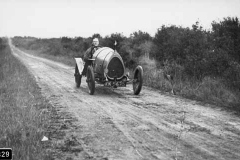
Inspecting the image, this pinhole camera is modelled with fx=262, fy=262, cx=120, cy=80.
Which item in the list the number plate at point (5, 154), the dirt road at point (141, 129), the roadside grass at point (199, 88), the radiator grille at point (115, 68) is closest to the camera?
the number plate at point (5, 154)

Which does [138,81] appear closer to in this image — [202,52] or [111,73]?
[111,73]

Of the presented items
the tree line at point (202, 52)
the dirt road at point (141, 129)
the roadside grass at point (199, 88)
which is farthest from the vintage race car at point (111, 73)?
the roadside grass at point (199, 88)

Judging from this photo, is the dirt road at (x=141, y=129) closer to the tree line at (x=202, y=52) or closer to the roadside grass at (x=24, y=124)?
the roadside grass at (x=24, y=124)

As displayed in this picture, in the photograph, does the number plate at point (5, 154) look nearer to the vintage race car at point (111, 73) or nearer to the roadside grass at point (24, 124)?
the roadside grass at point (24, 124)

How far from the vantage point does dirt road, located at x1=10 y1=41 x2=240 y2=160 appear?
4.20 m

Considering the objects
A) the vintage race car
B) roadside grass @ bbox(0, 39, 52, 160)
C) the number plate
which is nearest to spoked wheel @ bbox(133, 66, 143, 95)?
the vintage race car

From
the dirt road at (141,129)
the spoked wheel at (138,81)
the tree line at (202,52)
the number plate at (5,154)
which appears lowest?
the dirt road at (141,129)

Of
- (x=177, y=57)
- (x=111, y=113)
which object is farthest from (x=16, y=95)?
(x=177, y=57)

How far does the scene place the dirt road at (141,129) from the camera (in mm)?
4203

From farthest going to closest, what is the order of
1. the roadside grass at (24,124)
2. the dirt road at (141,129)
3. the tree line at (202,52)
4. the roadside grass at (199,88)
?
the tree line at (202,52), the roadside grass at (199,88), the dirt road at (141,129), the roadside grass at (24,124)

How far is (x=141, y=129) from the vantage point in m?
5.41

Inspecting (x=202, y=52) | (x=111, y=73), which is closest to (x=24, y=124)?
(x=111, y=73)

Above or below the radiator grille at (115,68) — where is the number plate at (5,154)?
below

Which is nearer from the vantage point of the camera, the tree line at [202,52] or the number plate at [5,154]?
the number plate at [5,154]
